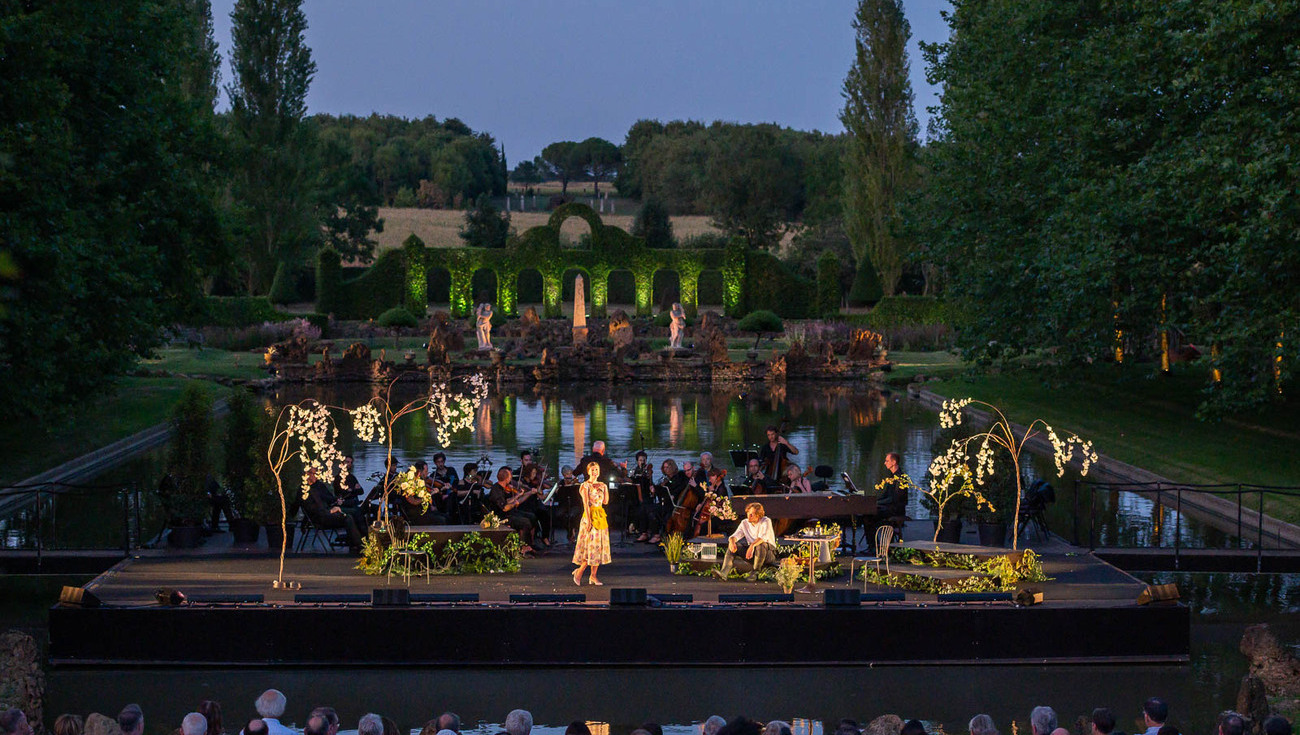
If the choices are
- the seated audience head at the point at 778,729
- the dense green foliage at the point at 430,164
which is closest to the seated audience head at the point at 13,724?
the seated audience head at the point at 778,729

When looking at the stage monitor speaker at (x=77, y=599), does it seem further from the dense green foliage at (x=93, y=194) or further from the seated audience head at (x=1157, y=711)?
the seated audience head at (x=1157, y=711)

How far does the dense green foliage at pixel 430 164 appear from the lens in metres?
115

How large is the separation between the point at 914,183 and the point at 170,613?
5913 cm

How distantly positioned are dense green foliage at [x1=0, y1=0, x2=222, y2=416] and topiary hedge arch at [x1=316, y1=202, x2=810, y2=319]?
40.3 metres

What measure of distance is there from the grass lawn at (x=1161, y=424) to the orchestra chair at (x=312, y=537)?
1412 centimetres

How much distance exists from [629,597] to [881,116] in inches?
2302

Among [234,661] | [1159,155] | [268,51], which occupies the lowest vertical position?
[234,661]

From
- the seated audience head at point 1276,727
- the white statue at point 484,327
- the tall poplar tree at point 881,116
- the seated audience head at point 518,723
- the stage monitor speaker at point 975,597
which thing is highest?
the tall poplar tree at point 881,116

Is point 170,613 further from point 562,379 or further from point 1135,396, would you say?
point 562,379

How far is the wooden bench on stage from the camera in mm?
16500

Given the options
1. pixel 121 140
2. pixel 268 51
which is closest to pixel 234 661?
pixel 121 140

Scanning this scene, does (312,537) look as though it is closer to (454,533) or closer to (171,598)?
(454,533)

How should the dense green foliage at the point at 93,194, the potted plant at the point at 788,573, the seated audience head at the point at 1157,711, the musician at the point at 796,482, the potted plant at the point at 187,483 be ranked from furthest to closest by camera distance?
the dense green foliage at the point at 93,194, the musician at the point at 796,482, the potted plant at the point at 187,483, the potted plant at the point at 788,573, the seated audience head at the point at 1157,711

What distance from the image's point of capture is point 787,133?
381ft
